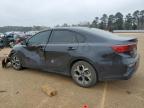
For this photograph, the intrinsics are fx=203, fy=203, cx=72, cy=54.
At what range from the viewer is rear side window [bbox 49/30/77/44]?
5.23m

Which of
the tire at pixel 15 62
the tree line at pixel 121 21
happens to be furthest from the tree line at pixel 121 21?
the tire at pixel 15 62

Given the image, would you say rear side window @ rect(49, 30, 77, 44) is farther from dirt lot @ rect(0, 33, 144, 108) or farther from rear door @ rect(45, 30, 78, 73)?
dirt lot @ rect(0, 33, 144, 108)

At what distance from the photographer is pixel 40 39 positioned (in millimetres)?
6020

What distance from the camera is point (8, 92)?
484 centimetres

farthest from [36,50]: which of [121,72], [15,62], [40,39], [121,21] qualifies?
[121,21]

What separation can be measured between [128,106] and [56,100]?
4.84 ft

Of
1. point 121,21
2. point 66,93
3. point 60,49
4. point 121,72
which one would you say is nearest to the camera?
point 121,72

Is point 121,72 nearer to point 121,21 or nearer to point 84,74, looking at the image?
point 84,74

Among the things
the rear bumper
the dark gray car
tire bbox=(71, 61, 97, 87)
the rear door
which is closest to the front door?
the dark gray car

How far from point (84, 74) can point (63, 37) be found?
3.90 feet

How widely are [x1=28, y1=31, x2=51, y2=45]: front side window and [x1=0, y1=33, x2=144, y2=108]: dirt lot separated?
103 cm

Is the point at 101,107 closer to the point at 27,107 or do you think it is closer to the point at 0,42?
the point at 27,107

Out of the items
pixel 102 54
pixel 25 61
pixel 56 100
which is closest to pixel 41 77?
pixel 25 61

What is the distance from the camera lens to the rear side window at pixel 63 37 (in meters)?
5.23
